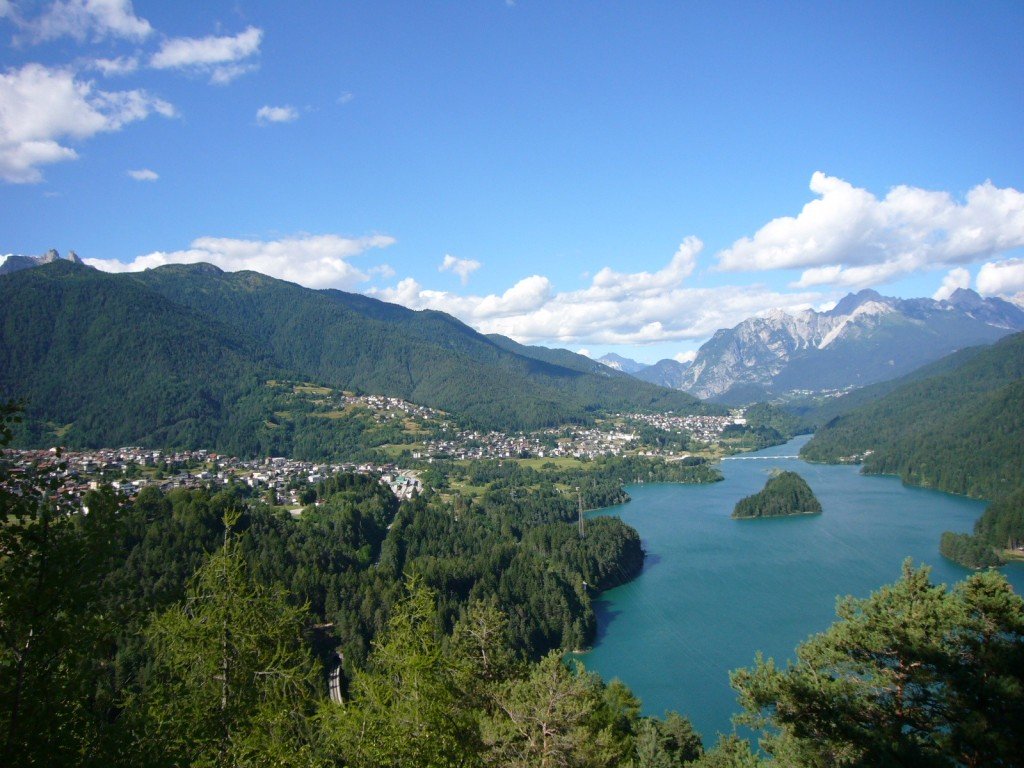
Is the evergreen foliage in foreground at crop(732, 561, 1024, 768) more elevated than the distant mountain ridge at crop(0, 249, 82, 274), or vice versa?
the distant mountain ridge at crop(0, 249, 82, 274)

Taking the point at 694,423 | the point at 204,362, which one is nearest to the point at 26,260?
the point at 204,362

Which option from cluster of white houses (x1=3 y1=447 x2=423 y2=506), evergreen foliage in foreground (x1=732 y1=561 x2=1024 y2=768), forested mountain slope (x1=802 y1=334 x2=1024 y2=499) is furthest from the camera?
forested mountain slope (x1=802 y1=334 x2=1024 y2=499)

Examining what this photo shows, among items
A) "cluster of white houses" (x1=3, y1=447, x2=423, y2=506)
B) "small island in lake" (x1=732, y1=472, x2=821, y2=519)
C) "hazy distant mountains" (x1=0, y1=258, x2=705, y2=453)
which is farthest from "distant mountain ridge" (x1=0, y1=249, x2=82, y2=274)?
"small island in lake" (x1=732, y1=472, x2=821, y2=519)

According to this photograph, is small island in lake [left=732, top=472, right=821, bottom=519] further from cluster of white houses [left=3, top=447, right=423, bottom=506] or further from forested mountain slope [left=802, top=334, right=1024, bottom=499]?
cluster of white houses [left=3, top=447, right=423, bottom=506]

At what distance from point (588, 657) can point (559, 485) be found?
151 feet

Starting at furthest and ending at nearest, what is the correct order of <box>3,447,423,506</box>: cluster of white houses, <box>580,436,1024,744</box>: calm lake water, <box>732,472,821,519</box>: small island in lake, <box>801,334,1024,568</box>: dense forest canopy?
<box>732,472,821,519</box>: small island in lake, <box>3,447,423,506</box>: cluster of white houses, <box>801,334,1024,568</box>: dense forest canopy, <box>580,436,1024,744</box>: calm lake water

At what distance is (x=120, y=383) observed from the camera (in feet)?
298

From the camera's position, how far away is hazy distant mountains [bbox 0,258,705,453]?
8512 centimetres

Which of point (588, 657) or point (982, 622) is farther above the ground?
point (982, 622)

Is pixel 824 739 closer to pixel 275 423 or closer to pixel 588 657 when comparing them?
pixel 588 657

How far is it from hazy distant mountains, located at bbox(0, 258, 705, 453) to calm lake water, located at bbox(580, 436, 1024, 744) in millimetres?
39138

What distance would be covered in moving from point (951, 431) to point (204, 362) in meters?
114

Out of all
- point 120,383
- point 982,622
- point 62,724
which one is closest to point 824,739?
point 982,622

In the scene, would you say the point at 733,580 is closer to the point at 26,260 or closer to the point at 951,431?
the point at 951,431
